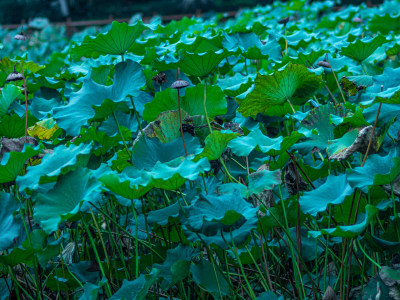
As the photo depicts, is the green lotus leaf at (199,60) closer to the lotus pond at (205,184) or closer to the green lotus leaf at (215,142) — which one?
the lotus pond at (205,184)

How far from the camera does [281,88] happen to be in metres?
1.17

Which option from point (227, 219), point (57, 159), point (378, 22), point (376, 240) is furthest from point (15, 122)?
point (378, 22)

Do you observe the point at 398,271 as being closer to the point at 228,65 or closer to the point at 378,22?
the point at 228,65

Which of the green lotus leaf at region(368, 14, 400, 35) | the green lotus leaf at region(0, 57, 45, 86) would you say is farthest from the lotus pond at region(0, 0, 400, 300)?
the green lotus leaf at region(368, 14, 400, 35)

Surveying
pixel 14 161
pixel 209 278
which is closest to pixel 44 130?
pixel 14 161

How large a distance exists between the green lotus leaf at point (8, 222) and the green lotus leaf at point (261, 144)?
46cm

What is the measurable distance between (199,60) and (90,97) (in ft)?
0.93

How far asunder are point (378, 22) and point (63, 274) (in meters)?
1.86

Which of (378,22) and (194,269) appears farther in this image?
(378,22)

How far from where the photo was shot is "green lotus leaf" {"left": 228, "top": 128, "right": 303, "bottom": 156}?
995 mm

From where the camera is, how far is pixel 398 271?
0.94m

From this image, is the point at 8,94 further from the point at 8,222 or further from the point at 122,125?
the point at 8,222

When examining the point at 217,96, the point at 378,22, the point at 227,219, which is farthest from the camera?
the point at 378,22

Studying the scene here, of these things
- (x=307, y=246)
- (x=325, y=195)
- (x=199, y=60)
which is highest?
(x=199, y=60)
